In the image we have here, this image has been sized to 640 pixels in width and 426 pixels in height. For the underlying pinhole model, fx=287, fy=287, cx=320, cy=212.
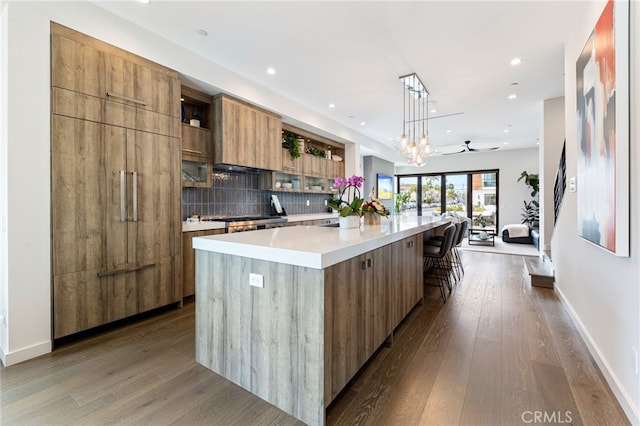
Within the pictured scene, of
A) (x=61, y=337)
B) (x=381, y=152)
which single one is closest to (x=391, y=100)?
(x=381, y=152)

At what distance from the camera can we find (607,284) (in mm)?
1922

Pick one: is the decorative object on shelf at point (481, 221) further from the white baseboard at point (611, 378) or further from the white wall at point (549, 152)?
the white baseboard at point (611, 378)

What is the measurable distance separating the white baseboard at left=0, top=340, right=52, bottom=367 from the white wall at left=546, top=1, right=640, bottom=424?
12.5ft

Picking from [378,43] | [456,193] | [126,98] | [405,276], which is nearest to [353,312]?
[405,276]

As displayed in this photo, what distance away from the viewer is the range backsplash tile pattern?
13.0 feet

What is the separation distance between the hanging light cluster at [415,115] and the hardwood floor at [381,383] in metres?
3.03

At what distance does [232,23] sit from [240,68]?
96 cm

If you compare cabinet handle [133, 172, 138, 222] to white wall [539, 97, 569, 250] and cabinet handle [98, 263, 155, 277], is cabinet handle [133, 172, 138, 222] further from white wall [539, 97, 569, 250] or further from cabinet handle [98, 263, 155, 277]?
white wall [539, 97, 569, 250]

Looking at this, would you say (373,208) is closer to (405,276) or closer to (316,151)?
(405,276)

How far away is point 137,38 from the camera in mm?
2814

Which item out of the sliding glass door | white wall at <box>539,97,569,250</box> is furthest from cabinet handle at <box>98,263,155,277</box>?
the sliding glass door

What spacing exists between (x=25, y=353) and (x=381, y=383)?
258 cm

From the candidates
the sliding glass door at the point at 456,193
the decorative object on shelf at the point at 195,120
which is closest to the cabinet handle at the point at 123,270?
the decorative object on shelf at the point at 195,120

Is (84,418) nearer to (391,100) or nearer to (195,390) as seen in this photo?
(195,390)
